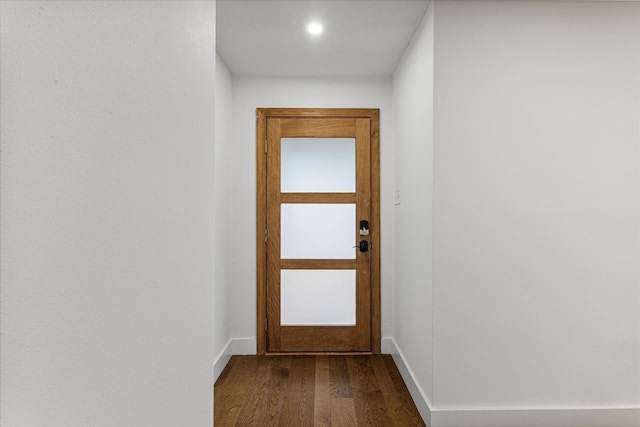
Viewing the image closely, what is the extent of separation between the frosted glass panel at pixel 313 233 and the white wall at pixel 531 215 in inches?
63.3

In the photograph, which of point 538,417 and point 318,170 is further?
point 318,170

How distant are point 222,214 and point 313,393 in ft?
5.00

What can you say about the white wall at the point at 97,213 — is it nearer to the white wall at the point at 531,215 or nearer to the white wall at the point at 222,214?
the white wall at the point at 531,215

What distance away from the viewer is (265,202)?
412 cm

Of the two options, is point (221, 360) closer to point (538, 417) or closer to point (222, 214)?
point (222, 214)

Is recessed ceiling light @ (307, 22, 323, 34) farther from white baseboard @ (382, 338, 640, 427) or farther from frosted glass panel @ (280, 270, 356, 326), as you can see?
white baseboard @ (382, 338, 640, 427)

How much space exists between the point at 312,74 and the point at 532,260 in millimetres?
2406

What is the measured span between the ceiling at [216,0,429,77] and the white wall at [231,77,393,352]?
0.36 ft

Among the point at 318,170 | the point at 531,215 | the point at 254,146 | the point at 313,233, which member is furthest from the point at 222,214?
the point at 531,215

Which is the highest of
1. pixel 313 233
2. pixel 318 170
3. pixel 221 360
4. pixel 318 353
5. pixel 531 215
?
pixel 318 170

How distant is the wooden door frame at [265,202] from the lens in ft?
13.4

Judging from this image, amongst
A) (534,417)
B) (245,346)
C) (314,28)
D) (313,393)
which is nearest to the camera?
(534,417)

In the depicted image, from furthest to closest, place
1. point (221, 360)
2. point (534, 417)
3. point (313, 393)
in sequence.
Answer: point (221, 360) → point (313, 393) → point (534, 417)

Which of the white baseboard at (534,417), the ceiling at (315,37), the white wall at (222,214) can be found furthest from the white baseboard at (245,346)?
the ceiling at (315,37)
